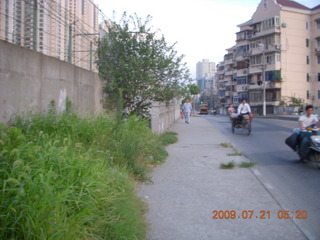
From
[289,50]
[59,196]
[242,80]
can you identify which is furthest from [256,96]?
[59,196]

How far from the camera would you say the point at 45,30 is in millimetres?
8633

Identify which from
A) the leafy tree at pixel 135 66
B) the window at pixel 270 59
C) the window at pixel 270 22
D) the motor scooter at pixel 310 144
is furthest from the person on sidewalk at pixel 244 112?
the window at pixel 270 22

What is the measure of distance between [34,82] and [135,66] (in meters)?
5.20

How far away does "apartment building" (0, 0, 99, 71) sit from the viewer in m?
7.07

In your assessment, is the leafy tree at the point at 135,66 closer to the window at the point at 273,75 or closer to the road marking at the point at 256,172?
the road marking at the point at 256,172

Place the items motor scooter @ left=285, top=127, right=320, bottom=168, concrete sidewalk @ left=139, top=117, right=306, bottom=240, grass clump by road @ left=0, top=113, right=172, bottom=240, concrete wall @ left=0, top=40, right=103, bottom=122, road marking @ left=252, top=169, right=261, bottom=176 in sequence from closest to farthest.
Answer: grass clump by road @ left=0, top=113, right=172, bottom=240
concrete sidewalk @ left=139, top=117, right=306, bottom=240
concrete wall @ left=0, top=40, right=103, bottom=122
road marking @ left=252, top=169, right=261, bottom=176
motor scooter @ left=285, top=127, right=320, bottom=168

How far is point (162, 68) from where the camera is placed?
489 inches

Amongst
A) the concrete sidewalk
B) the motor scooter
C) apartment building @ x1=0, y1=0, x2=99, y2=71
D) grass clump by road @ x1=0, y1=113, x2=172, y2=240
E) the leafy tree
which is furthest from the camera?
the leafy tree

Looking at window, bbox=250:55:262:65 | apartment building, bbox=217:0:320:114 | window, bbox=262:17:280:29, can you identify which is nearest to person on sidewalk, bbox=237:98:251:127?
apartment building, bbox=217:0:320:114

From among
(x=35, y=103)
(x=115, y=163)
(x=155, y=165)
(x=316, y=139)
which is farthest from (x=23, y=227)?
(x=316, y=139)

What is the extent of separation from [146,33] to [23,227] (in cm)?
1035
